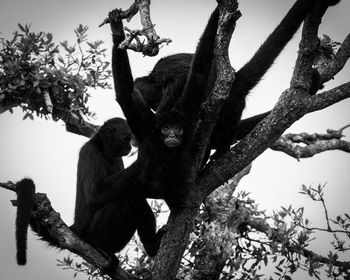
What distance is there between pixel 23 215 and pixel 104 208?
1.30 m

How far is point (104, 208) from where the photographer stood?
6.79 meters

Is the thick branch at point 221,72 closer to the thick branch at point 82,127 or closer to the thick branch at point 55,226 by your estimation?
the thick branch at point 55,226

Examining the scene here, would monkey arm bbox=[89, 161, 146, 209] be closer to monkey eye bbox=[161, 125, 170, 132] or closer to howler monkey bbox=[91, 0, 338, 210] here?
howler monkey bbox=[91, 0, 338, 210]

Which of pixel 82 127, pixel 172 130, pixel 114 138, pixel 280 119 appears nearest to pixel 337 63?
pixel 280 119

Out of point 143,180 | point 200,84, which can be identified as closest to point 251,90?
point 200,84

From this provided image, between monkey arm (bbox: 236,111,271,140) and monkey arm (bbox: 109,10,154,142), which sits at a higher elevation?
monkey arm (bbox: 236,111,271,140)

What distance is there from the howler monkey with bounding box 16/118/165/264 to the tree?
684 mm

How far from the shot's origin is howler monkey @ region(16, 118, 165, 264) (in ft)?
18.9

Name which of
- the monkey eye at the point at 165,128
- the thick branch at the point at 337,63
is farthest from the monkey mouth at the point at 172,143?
the thick branch at the point at 337,63

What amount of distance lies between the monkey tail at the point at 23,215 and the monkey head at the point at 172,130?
1.48 m

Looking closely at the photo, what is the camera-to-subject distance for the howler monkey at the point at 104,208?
577 centimetres

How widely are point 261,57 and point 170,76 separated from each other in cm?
125

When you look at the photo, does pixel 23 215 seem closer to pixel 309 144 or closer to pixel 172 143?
pixel 172 143

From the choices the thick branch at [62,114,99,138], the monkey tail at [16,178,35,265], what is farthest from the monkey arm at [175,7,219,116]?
the thick branch at [62,114,99,138]
